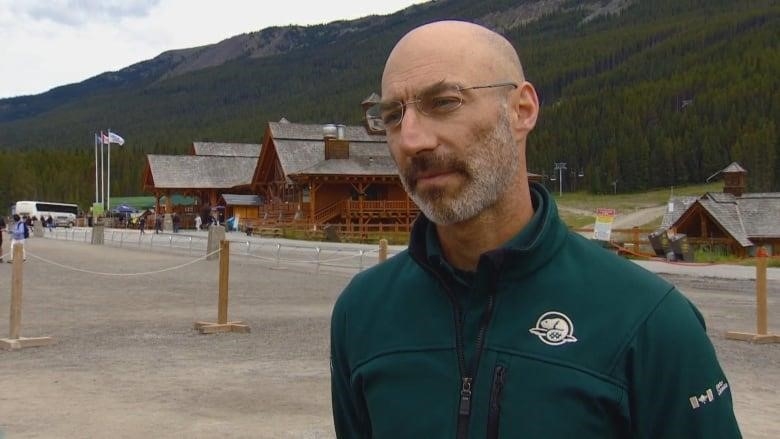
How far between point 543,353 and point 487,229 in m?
0.33

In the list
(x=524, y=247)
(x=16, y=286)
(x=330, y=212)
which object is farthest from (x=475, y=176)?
(x=330, y=212)

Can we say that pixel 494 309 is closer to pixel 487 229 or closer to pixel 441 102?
pixel 487 229

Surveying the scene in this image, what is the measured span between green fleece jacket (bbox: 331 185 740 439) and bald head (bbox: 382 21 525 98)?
32 centimetres

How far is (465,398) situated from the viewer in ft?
6.09

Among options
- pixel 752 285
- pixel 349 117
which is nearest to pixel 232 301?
Answer: pixel 752 285

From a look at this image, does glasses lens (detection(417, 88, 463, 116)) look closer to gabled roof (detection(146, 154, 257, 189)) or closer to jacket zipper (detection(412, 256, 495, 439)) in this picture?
jacket zipper (detection(412, 256, 495, 439))

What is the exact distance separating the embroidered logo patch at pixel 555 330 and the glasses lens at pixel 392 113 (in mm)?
572

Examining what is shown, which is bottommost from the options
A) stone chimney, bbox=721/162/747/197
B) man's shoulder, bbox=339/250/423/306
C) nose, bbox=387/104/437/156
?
man's shoulder, bbox=339/250/423/306

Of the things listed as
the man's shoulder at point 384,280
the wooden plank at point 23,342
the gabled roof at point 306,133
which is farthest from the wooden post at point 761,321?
the gabled roof at point 306,133

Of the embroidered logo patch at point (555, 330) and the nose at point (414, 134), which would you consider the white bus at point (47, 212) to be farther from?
the embroidered logo patch at point (555, 330)

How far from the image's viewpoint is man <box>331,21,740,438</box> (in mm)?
1796

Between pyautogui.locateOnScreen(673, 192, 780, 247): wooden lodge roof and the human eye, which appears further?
pyautogui.locateOnScreen(673, 192, 780, 247): wooden lodge roof

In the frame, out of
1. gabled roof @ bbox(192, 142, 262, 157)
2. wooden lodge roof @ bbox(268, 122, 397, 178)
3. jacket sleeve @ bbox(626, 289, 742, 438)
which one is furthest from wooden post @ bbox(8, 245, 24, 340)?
gabled roof @ bbox(192, 142, 262, 157)

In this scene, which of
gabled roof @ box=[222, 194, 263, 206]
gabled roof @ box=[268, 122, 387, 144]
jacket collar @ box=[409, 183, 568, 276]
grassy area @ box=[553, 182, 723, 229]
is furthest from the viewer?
grassy area @ box=[553, 182, 723, 229]
